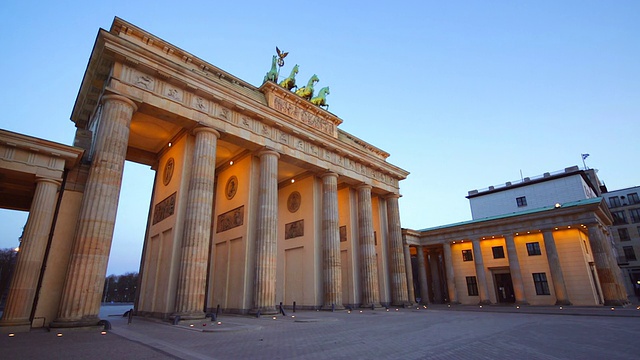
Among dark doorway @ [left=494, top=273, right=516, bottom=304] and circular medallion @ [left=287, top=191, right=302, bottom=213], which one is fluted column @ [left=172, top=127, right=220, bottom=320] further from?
dark doorway @ [left=494, top=273, right=516, bottom=304]

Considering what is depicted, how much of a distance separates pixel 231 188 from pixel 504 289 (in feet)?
98.1

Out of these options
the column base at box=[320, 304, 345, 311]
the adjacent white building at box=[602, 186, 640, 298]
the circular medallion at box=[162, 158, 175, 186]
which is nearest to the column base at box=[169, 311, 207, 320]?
the circular medallion at box=[162, 158, 175, 186]

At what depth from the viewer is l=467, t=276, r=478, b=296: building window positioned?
34625mm

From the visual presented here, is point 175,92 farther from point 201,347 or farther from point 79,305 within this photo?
point 201,347

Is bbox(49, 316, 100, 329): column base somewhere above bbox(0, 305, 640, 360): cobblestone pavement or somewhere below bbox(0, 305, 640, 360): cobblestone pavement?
above

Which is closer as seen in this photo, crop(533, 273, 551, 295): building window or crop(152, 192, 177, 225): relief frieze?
crop(152, 192, 177, 225): relief frieze

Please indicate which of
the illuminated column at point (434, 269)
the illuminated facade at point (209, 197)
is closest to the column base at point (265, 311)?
the illuminated facade at point (209, 197)

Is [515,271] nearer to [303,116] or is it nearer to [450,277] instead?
[450,277]

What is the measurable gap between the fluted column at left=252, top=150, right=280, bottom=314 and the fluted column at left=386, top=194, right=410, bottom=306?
45.2 feet

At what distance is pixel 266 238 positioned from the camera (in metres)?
20.2

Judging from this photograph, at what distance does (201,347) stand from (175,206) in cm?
1220

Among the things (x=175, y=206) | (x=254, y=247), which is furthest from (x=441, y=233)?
(x=175, y=206)

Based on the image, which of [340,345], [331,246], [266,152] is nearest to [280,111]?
[266,152]

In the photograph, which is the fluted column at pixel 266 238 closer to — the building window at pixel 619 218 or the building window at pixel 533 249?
the building window at pixel 533 249
